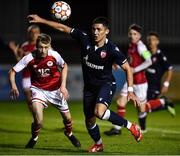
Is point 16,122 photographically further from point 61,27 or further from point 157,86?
point 61,27

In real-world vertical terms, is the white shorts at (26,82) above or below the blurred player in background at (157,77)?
above

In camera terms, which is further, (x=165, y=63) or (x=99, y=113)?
(x=165, y=63)

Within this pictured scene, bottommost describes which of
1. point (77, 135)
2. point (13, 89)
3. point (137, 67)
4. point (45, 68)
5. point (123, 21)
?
point (123, 21)

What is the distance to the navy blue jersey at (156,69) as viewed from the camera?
54.8 ft

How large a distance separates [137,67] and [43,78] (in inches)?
112

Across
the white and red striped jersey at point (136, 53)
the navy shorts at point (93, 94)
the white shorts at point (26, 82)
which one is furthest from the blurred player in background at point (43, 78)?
the white shorts at point (26, 82)

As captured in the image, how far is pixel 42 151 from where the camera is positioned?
11812 mm

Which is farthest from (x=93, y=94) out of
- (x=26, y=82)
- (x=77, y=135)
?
(x=26, y=82)

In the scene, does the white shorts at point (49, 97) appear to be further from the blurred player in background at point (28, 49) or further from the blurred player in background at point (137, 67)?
the blurred player in background at point (28, 49)

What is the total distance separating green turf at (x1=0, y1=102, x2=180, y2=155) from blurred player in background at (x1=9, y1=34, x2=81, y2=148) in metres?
0.42

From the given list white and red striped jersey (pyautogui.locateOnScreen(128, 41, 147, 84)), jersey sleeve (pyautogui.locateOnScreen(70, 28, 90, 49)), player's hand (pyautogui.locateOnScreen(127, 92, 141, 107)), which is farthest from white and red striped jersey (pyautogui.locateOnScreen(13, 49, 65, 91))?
white and red striped jersey (pyautogui.locateOnScreen(128, 41, 147, 84))

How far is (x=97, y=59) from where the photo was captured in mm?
11797

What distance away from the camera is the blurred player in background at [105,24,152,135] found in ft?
48.3

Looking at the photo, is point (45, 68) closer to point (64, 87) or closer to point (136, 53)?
point (64, 87)
